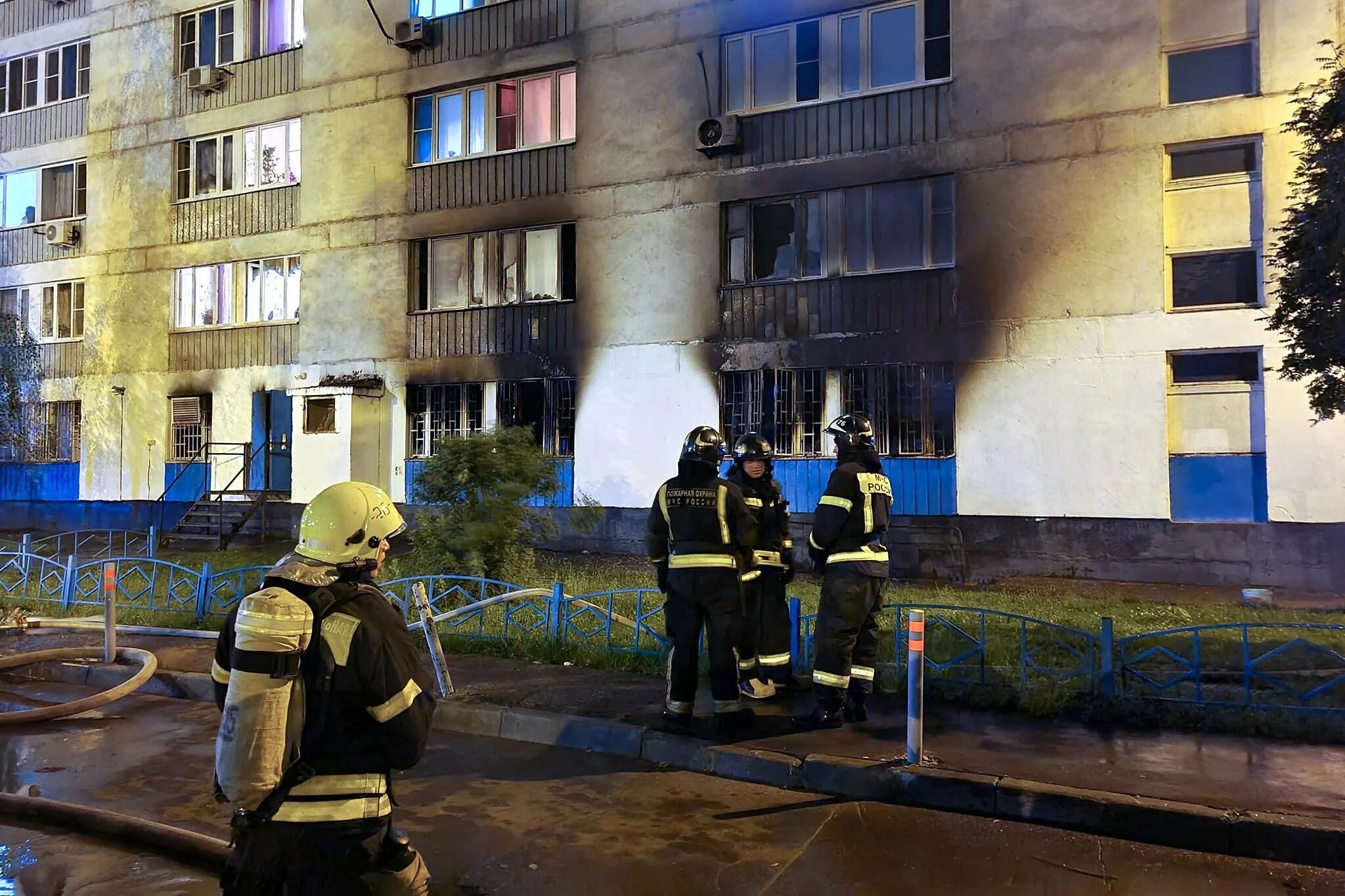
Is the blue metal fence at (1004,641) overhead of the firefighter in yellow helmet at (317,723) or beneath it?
beneath

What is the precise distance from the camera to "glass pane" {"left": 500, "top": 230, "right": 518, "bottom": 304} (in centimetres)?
1847

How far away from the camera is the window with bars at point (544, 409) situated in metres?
17.8

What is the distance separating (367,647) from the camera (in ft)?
8.84

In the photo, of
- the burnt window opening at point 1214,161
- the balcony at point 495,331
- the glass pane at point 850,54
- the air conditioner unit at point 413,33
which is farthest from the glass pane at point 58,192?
the burnt window opening at point 1214,161

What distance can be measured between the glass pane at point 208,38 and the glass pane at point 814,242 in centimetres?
1515

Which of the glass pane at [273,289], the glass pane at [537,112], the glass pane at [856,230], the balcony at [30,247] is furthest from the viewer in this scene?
the balcony at [30,247]

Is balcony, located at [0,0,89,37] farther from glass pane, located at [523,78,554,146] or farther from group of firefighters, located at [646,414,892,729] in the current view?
group of firefighters, located at [646,414,892,729]

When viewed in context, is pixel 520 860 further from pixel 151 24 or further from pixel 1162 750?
pixel 151 24

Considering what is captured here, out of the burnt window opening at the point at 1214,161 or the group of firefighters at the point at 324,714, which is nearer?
the group of firefighters at the point at 324,714

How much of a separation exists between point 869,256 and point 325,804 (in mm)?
13929

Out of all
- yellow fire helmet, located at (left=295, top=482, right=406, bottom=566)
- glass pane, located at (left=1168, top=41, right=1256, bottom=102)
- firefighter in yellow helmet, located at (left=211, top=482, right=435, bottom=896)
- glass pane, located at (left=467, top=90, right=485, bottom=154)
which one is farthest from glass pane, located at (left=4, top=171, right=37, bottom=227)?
firefighter in yellow helmet, located at (left=211, top=482, right=435, bottom=896)

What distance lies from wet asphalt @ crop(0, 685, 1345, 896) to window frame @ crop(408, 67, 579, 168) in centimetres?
1425

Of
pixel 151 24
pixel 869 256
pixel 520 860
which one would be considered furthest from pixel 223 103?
pixel 520 860

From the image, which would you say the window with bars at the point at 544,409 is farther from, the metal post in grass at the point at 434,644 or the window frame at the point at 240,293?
the metal post in grass at the point at 434,644
